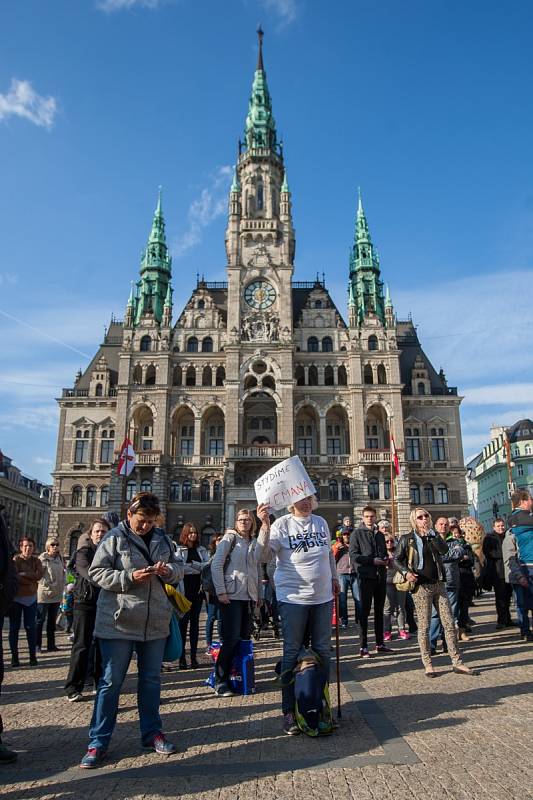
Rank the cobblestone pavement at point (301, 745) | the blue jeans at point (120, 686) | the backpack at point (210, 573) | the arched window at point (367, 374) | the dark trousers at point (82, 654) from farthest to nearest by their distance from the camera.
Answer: the arched window at point (367, 374)
the backpack at point (210, 573)
the dark trousers at point (82, 654)
the blue jeans at point (120, 686)
the cobblestone pavement at point (301, 745)

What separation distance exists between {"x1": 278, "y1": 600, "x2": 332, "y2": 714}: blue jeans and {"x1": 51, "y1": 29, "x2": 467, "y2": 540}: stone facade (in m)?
34.1

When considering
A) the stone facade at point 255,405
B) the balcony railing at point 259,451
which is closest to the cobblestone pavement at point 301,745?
the balcony railing at point 259,451

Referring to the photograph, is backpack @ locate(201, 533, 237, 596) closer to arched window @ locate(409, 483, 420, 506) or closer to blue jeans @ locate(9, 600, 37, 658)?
blue jeans @ locate(9, 600, 37, 658)

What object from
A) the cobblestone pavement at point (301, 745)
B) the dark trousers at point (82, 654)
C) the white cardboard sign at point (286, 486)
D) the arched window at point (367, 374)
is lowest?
the cobblestone pavement at point (301, 745)

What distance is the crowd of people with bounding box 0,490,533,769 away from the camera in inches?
198

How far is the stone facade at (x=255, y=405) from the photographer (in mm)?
41844

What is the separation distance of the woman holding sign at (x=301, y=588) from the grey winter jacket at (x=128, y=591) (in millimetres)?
1217

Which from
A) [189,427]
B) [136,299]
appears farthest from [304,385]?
[136,299]

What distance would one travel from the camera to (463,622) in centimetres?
1146

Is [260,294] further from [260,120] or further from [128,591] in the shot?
[128,591]

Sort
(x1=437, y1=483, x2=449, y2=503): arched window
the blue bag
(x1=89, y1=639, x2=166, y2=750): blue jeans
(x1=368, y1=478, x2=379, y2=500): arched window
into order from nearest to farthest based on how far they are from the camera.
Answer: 1. (x1=89, y1=639, x2=166, y2=750): blue jeans
2. the blue bag
3. (x1=368, y1=478, x2=379, y2=500): arched window
4. (x1=437, y1=483, x2=449, y2=503): arched window

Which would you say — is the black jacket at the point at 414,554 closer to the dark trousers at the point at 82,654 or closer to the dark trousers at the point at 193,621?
the dark trousers at the point at 193,621

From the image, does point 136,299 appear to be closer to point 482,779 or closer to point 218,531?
point 218,531

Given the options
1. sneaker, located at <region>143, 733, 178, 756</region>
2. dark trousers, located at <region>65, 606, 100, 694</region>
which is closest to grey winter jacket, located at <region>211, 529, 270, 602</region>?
dark trousers, located at <region>65, 606, 100, 694</region>
